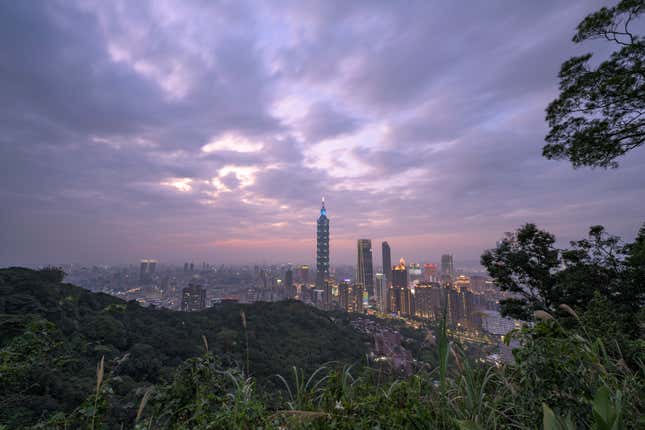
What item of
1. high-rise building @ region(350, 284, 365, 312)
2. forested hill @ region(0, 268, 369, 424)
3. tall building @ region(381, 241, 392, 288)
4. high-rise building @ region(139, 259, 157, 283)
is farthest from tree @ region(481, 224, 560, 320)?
tall building @ region(381, 241, 392, 288)

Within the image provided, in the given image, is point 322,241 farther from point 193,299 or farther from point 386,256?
point 193,299

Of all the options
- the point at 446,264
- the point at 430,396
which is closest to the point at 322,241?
the point at 446,264

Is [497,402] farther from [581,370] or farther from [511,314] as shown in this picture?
[511,314]

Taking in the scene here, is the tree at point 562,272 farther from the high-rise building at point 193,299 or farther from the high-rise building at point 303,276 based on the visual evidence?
the high-rise building at point 303,276

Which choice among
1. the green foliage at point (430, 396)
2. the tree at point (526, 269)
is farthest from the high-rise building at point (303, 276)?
the green foliage at point (430, 396)

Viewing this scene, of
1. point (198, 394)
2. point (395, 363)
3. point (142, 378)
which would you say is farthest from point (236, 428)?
point (142, 378)
